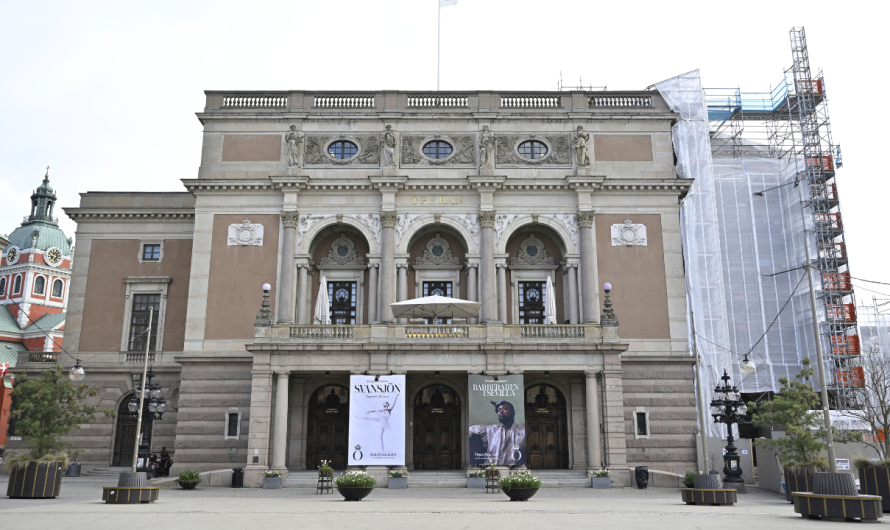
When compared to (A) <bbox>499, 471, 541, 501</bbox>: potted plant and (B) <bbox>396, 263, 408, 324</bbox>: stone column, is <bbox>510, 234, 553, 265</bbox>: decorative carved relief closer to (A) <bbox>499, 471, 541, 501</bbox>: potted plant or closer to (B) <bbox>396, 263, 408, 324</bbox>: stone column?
(B) <bbox>396, 263, 408, 324</bbox>: stone column

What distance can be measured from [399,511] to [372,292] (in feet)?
64.7

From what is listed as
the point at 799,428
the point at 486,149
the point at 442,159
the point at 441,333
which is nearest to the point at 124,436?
the point at 441,333

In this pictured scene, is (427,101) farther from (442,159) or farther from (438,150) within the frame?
(442,159)

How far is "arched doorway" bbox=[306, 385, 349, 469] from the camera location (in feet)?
126

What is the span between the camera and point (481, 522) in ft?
59.9

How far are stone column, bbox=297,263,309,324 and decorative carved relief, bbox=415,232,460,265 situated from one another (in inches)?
248

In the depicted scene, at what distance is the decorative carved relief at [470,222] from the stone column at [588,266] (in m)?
5.72

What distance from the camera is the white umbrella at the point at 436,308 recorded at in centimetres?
3575

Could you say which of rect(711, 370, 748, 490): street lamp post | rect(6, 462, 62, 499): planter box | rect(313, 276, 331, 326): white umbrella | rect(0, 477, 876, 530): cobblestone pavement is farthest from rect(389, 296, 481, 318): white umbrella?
rect(6, 462, 62, 499): planter box

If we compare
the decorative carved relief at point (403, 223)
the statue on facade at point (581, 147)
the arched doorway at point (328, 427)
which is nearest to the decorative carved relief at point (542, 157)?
the statue on facade at point (581, 147)

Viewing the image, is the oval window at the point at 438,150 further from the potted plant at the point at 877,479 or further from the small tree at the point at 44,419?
the potted plant at the point at 877,479

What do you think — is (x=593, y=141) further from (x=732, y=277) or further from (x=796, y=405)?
(x=796, y=405)

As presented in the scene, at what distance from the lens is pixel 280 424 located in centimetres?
3419

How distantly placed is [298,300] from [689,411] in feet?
71.2
